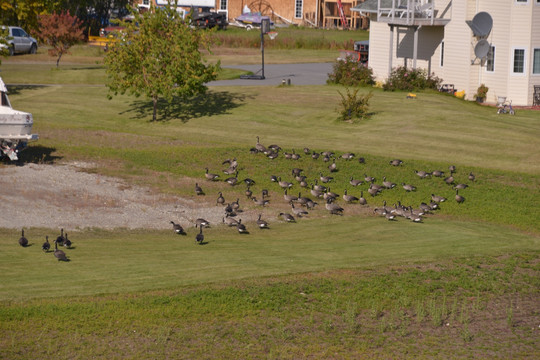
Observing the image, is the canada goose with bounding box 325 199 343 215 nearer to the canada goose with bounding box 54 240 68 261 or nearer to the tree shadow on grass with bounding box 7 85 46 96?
the canada goose with bounding box 54 240 68 261

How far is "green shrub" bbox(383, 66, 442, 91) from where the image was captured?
52.4 meters

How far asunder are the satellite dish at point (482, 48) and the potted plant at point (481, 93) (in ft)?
6.13

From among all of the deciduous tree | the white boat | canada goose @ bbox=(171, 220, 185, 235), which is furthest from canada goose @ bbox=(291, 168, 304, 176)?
the deciduous tree

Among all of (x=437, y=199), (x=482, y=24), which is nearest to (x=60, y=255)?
(x=437, y=199)

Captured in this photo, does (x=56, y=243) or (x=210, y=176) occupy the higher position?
(x=210, y=176)

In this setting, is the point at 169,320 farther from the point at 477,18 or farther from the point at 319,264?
the point at 477,18

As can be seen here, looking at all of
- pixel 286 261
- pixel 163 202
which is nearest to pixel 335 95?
pixel 163 202

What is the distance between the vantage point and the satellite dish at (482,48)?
160 feet

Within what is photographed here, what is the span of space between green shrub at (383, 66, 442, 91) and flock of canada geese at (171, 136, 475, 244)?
700 inches

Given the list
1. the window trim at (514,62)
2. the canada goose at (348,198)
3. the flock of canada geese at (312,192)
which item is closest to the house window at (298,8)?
the window trim at (514,62)

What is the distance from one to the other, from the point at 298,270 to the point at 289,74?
1680 inches

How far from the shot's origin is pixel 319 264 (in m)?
22.2

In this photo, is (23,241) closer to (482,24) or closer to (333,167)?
(333,167)

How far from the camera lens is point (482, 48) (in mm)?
49125
